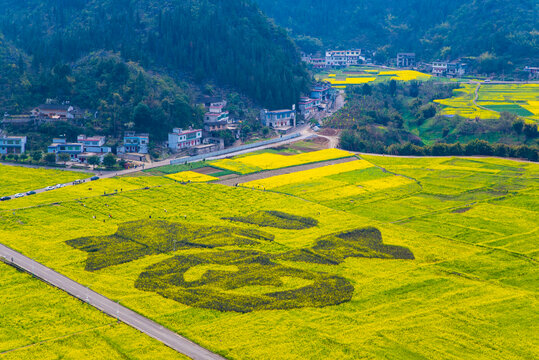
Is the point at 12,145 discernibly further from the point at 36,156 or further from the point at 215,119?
the point at 215,119

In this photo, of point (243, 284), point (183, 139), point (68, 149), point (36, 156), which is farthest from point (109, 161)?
point (243, 284)

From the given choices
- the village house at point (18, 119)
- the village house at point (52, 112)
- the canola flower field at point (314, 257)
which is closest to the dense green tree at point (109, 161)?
the canola flower field at point (314, 257)

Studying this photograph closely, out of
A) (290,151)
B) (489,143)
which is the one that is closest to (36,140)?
(290,151)

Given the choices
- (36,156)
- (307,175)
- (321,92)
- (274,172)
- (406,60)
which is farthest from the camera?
(406,60)

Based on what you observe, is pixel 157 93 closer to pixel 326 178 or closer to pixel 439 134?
pixel 326 178

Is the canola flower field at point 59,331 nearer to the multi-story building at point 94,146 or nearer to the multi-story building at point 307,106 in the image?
the multi-story building at point 94,146

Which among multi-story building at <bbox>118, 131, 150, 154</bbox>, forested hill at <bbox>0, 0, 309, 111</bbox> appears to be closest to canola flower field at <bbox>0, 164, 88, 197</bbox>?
multi-story building at <bbox>118, 131, 150, 154</bbox>
